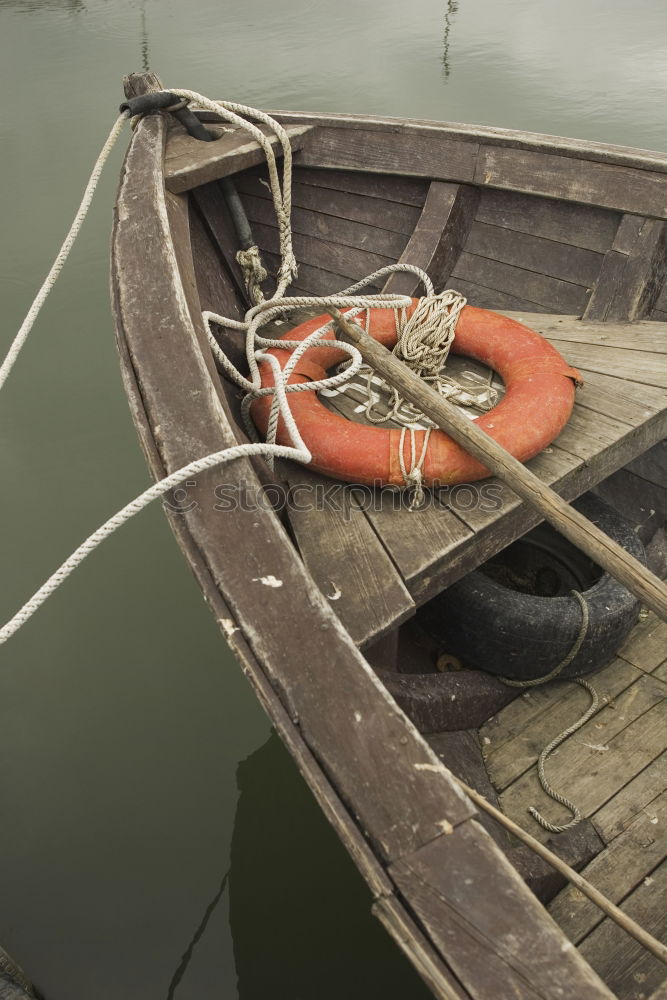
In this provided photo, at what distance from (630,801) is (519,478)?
3.12ft

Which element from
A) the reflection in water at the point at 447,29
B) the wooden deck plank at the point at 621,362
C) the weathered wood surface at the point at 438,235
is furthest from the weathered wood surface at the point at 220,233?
the reflection in water at the point at 447,29

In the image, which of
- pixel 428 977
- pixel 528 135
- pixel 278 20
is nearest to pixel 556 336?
pixel 528 135

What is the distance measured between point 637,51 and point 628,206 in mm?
8008

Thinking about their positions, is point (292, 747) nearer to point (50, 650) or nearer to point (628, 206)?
point (50, 650)

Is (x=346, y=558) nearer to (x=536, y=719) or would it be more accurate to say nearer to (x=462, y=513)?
(x=462, y=513)

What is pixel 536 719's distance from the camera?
7.50ft

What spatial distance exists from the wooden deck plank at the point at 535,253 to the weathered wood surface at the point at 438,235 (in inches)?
A: 2.9

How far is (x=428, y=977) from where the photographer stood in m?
1.07

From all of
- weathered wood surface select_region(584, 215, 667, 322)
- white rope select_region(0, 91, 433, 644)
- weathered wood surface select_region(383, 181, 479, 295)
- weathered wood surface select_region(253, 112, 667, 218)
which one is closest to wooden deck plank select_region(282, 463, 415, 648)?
white rope select_region(0, 91, 433, 644)

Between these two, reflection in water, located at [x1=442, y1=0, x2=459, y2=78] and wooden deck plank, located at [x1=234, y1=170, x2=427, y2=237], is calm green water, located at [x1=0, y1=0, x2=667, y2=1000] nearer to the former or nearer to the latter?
wooden deck plank, located at [x1=234, y1=170, x2=427, y2=237]

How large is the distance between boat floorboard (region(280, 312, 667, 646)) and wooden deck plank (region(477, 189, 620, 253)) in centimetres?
66

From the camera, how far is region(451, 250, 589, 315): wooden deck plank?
3002 millimetres

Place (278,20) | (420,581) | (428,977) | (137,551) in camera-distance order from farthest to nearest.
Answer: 1. (278,20)
2. (137,551)
3. (420,581)
4. (428,977)

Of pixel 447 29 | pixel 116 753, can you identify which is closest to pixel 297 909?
pixel 116 753
